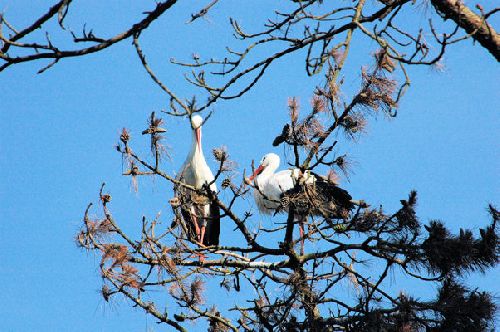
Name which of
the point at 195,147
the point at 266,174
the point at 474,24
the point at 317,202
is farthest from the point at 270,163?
the point at 474,24

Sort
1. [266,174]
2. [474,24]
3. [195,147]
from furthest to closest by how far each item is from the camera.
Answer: [266,174] → [195,147] → [474,24]

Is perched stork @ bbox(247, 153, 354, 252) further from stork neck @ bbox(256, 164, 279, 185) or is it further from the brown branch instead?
the brown branch

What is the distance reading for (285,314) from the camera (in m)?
4.61

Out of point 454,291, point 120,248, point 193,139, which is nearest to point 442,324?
point 454,291

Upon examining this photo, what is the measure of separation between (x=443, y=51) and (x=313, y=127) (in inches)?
52.7

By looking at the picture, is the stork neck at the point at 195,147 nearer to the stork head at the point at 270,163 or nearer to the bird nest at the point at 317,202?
the stork head at the point at 270,163

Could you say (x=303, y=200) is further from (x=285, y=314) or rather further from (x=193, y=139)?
(x=193, y=139)

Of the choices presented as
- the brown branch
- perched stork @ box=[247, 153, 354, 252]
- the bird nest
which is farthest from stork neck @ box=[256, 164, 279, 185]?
the brown branch

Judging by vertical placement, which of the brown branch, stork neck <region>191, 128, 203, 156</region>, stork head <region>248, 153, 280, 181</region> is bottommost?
the brown branch

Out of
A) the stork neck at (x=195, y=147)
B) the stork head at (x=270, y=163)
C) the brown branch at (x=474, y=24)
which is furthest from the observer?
the stork head at (x=270, y=163)

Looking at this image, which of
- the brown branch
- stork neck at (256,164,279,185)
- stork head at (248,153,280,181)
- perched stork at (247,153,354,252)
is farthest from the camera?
stork head at (248,153,280,181)

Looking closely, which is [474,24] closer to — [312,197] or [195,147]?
[312,197]

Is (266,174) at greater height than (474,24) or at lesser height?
greater

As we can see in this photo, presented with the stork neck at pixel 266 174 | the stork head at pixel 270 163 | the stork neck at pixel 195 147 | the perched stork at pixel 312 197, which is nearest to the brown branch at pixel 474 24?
the perched stork at pixel 312 197
